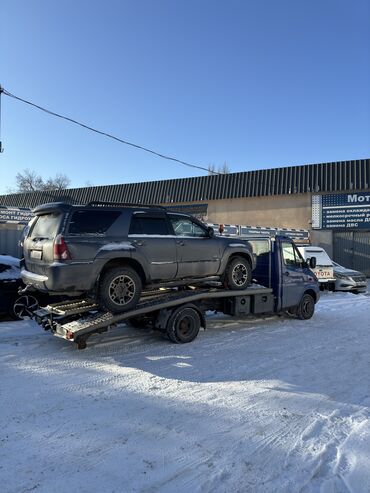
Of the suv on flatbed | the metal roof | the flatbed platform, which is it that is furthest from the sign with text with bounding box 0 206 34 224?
the metal roof

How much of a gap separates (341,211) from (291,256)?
56.1 feet

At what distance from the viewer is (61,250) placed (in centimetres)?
629

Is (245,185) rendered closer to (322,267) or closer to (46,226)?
(322,267)

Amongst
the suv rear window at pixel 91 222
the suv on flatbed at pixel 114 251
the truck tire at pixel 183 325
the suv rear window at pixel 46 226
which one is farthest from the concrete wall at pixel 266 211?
the suv rear window at pixel 46 226

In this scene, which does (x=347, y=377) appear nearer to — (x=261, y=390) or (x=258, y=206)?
(x=261, y=390)

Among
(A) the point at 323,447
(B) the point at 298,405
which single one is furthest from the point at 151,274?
(A) the point at 323,447

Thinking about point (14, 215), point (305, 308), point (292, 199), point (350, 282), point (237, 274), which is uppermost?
point (292, 199)

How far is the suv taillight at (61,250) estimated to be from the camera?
6.29 m

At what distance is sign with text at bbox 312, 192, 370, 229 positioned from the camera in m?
24.9

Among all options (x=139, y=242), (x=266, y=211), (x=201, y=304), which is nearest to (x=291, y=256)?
(x=201, y=304)

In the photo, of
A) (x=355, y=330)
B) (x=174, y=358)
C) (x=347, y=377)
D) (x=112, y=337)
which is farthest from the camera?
(x=355, y=330)

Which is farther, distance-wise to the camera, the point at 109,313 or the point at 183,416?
the point at 109,313

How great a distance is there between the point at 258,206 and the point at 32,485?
26.0 m

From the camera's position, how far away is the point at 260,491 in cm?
308
